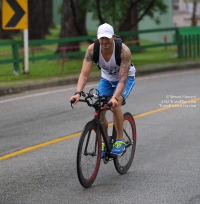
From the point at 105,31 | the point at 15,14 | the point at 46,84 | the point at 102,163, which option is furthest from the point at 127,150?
the point at 15,14

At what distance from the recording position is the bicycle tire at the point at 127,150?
608cm

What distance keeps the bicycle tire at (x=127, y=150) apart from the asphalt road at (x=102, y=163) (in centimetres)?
11

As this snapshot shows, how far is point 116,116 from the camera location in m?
5.82

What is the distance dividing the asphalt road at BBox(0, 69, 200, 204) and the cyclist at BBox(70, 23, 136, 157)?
1.99 feet

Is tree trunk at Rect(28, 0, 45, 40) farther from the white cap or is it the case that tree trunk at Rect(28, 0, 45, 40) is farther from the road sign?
the white cap

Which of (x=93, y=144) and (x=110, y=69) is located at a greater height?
(x=110, y=69)

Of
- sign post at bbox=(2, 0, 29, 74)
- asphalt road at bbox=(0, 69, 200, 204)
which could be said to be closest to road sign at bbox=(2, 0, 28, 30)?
sign post at bbox=(2, 0, 29, 74)

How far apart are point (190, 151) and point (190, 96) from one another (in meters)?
4.96

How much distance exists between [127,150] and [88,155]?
1025mm

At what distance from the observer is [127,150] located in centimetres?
634

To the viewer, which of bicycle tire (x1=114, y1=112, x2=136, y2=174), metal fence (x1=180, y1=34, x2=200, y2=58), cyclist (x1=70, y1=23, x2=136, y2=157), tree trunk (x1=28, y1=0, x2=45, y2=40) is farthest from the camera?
tree trunk (x1=28, y1=0, x2=45, y2=40)

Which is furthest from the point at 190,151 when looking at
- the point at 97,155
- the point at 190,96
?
the point at 190,96

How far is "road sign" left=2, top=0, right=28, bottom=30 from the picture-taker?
15.7m

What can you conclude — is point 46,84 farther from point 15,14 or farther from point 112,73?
point 112,73
